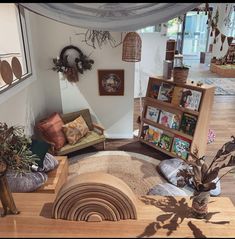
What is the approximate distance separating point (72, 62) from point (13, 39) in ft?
3.18

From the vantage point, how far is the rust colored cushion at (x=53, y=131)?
3514mm

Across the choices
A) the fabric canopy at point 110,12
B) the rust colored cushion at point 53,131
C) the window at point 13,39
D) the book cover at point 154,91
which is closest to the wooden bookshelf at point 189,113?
the book cover at point 154,91

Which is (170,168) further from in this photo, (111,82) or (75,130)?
(111,82)

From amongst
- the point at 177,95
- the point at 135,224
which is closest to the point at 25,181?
the point at 135,224

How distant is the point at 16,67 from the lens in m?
3.16

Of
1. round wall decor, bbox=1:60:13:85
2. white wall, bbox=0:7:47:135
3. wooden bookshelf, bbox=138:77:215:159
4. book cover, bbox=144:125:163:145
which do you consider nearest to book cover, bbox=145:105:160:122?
wooden bookshelf, bbox=138:77:215:159

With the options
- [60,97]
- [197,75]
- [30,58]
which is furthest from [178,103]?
[197,75]

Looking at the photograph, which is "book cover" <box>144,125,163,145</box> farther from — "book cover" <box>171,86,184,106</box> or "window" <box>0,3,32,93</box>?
"window" <box>0,3,32,93</box>

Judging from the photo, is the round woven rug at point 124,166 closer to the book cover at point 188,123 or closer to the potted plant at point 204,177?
the book cover at point 188,123

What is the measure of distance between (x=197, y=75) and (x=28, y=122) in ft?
23.8

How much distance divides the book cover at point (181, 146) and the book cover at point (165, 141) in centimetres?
8

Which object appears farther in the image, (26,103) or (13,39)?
(26,103)

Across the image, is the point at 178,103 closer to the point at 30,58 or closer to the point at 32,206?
the point at 30,58

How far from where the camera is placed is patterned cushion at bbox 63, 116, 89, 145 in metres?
3.63
